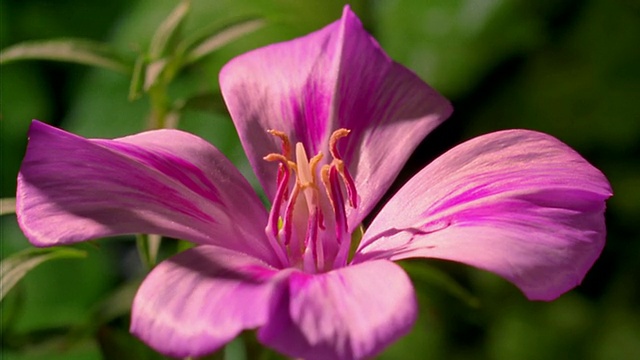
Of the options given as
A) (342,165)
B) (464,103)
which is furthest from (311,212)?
(464,103)

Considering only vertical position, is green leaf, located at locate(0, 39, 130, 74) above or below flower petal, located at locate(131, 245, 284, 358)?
above

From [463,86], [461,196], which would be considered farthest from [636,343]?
[461,196]

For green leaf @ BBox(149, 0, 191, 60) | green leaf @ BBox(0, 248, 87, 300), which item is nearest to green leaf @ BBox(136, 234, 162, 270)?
green leaf @ BBox(0, 248, 87, 300)

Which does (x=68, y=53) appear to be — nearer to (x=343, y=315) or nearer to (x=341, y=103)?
(x=341, y=103)

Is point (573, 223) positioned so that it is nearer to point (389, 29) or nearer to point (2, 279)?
point (2, 279)

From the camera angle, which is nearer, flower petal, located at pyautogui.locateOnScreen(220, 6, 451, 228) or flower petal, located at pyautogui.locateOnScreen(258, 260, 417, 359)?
flower petal, located at pyautogui.locateOnScreen(258, 260, 417, 359)

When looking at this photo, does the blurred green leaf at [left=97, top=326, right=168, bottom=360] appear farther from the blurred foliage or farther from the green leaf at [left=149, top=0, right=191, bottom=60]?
the blurred foliage
